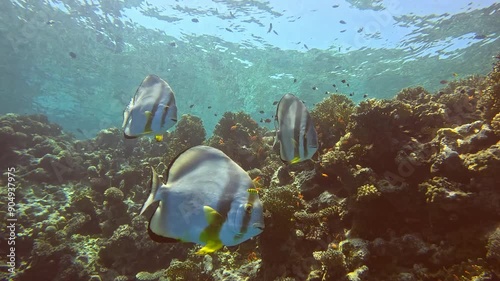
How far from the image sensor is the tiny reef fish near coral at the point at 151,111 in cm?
291

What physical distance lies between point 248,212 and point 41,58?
38.2 m

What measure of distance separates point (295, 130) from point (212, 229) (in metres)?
1.27

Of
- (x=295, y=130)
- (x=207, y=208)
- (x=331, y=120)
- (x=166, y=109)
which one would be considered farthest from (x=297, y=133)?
(x=331, y=120)

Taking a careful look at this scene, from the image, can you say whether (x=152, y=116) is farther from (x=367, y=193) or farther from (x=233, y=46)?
(x=233, y=46)

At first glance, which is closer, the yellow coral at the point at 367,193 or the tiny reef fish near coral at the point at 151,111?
the tiny reef fish near coral at the point at 151,111

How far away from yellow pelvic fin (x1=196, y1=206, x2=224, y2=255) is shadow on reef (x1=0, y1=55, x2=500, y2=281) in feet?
10.6

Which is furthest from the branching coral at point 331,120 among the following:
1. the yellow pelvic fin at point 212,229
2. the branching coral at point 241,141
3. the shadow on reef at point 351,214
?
the yellow pelvic fin at point 212,229

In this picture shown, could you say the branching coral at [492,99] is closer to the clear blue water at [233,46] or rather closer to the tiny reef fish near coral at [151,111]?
the tiny reef fish near coral at [151,111]

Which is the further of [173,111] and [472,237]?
[472,237]

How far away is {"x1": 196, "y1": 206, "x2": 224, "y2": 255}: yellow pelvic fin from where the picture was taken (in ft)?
5.43

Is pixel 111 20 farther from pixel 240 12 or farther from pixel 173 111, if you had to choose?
pixel 173 111

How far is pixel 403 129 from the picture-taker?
6180 mm

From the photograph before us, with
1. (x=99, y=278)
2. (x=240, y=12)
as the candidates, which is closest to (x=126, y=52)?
(x=240, y=12)

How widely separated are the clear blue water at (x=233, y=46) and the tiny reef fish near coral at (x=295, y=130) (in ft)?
62.4
